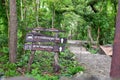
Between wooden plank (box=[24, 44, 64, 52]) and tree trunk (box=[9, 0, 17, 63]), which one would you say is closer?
wooden plank (box=[24, 44, 64, 52])

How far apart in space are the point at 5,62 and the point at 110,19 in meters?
12.1

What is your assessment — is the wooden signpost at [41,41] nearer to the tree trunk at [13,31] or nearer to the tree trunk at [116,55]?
the tree trunk at [13,31]

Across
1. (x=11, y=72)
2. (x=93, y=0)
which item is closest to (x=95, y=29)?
(x=93, y=0)

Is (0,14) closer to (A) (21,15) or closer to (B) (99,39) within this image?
(A) (21,15)

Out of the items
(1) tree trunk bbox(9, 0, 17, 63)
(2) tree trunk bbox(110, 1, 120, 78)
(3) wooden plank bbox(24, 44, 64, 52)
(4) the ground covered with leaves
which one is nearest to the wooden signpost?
(3) wooden plank bbox(24, 44, 64, 52)

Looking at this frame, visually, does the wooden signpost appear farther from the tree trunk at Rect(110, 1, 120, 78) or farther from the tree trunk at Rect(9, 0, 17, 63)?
the tree trunk at Rect(110, 1, 120, 78)

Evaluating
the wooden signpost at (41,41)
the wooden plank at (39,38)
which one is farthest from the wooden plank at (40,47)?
the wooden plank at (39,38)

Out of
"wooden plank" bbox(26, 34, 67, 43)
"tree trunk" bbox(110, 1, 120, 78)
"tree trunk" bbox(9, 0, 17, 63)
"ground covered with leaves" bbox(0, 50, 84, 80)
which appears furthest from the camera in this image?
"tree trunk" bbox(9, 0, 17, 63)

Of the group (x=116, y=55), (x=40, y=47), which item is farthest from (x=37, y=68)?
(x=116, y=55)

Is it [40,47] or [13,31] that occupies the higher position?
[13,31]

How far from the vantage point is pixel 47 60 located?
9.84 m

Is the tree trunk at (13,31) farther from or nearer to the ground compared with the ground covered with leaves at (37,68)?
farther from the ground

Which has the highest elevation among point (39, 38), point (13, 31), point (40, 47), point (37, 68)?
point (13, 31)

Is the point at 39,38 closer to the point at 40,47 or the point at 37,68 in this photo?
the point at 40,47
